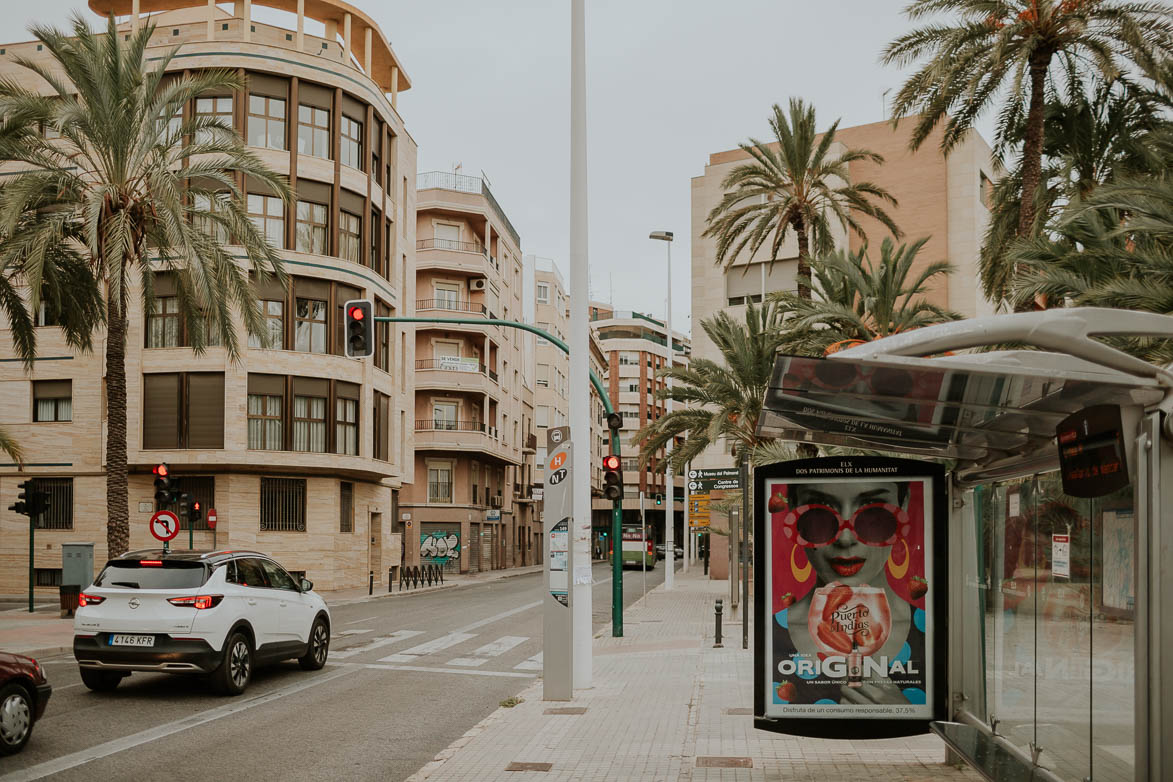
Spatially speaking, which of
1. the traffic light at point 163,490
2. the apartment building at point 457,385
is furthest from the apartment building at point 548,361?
the traffic light at point 163,490

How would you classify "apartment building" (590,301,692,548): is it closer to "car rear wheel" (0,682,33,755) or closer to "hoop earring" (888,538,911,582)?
"car rear wheel" (0,682,33,755)

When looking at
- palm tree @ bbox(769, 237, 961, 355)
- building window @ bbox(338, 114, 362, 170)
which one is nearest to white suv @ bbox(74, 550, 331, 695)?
palm tree @ bbox(769, 237, 961, 355)

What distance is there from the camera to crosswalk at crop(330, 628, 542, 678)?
646 inches

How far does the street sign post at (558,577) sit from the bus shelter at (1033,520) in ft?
13.6

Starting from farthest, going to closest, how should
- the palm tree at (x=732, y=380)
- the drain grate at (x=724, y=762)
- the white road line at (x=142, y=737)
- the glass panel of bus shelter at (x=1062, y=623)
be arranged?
the palm tree at (x=732, y=380)
the white road line at (x=142, y=737)
the drain grate at (x=724, y=762)
the glass panel of bus shelter at (x=1062, y=623)

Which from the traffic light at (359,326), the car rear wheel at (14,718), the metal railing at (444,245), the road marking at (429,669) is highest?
the metal railing at (444,245)

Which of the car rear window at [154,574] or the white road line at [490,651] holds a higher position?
the car rear window at [154,574]

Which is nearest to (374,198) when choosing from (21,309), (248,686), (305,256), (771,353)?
(305,256)

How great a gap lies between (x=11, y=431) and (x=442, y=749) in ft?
119

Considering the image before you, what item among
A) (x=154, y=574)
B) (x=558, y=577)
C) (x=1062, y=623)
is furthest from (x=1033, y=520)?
(x=154, y=574)

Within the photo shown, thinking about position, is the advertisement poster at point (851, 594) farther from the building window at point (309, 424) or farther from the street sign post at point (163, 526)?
the building window at point (309, 424)

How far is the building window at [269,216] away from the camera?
4041 cm

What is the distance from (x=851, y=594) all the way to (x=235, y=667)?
312 inches

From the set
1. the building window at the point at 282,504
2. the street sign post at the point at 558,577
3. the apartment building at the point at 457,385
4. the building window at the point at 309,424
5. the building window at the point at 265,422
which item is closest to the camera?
the street sign post at the point at 558,577
